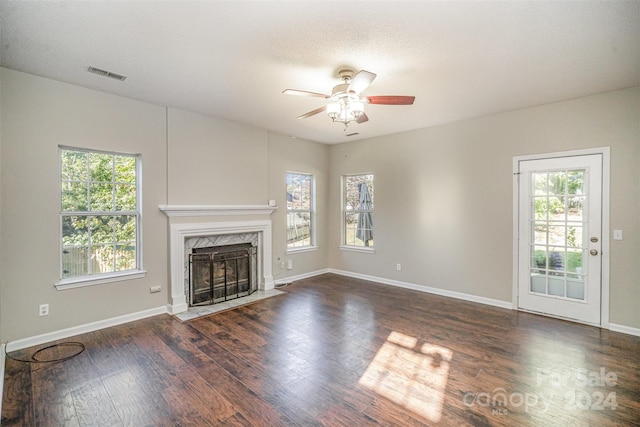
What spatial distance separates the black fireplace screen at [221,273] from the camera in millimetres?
4371

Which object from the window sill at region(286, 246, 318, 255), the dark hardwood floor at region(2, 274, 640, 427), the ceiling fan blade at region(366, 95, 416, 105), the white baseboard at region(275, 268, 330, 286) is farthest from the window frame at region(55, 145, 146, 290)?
the ceiling fan blade at region(366, 95, 416, 105)

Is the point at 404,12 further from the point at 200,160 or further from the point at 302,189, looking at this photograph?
the point at 302,189

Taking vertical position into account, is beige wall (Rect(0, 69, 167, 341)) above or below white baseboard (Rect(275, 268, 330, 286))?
above

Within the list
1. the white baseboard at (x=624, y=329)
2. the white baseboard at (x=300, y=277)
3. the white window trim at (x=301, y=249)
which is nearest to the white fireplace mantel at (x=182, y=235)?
A: the white window trim at (x=301, y=249)

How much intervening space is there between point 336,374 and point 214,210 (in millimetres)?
2932

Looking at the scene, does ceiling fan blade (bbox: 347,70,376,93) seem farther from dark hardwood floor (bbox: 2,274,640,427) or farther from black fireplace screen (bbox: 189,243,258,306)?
black fireplace screen (bbox: 189,243,258,306)

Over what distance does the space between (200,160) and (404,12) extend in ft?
11.0

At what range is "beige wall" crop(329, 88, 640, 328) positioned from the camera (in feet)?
11.3

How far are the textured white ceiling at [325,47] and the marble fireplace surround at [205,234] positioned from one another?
5.11 feet

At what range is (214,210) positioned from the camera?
4473mm

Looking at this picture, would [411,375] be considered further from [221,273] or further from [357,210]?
[357,210]

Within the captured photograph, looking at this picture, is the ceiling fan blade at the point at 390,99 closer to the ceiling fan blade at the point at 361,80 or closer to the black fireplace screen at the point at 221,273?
the ceiling fan blade at the point at 361,80

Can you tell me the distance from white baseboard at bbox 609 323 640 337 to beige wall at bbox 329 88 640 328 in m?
0.04

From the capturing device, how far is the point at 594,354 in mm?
2922
